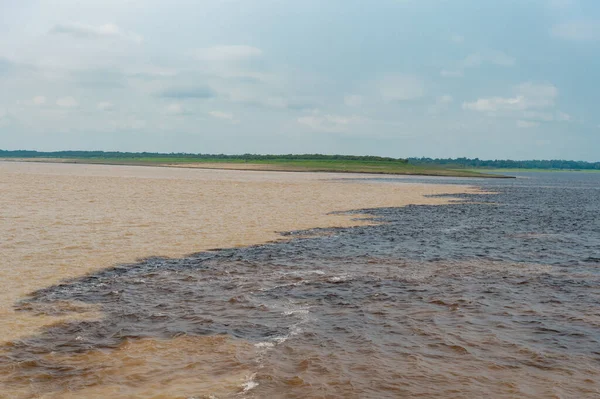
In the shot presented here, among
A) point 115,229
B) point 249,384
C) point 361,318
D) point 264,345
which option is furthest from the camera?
point 115,229

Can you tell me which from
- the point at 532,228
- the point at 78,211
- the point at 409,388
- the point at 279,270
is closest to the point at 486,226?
the point at 532,228

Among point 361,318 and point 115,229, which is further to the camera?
point 115,229

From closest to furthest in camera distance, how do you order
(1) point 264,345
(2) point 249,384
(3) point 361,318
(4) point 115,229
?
1. (2) point 249,384
2. (1) point 264,345
3. (3) point 361,318
4. (4) point 115,229

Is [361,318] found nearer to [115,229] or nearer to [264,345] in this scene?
[264,345]

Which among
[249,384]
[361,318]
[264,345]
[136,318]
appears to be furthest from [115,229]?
[249,384]

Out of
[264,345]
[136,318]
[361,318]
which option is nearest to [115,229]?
[136,318]

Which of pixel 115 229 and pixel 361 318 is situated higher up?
pixel 115 229

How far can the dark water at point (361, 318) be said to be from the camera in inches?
422

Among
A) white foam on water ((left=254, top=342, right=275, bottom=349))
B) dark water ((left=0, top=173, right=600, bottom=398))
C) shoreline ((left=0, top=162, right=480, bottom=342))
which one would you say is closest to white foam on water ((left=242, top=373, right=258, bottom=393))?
dark water ((left=0, top=173, right=600, bottom=398))

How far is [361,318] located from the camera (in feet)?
48.6

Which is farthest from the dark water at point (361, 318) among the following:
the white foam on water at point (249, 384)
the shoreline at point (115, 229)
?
the shoreline at point (115, 229)

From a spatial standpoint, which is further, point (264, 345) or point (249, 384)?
point (264, 345)

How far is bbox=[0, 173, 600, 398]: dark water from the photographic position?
35.1 feet

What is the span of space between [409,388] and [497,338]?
4.02 metres
